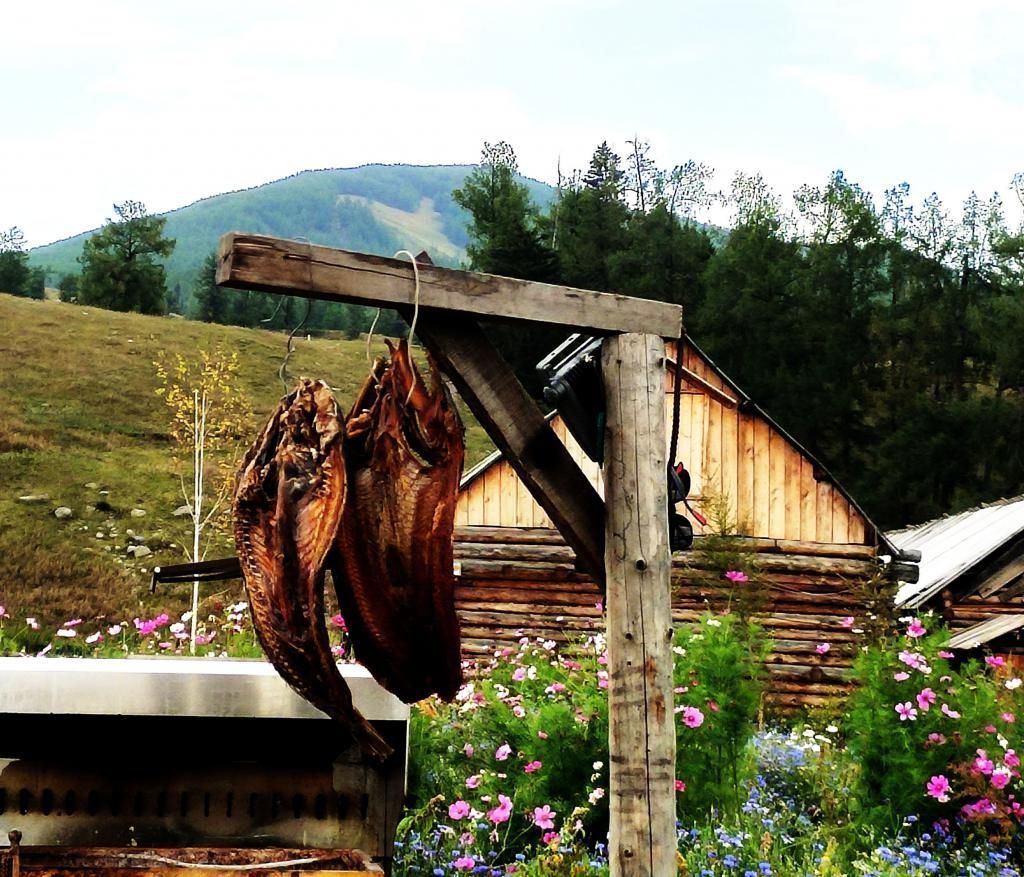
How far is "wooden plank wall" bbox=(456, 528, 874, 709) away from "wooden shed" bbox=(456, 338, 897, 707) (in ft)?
0.05

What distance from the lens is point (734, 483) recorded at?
16609 mm

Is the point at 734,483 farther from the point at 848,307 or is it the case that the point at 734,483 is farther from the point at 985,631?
the point at 848,307

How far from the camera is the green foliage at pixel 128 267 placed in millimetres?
54094

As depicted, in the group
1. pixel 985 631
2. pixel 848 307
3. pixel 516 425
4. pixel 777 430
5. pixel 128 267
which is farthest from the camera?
pixel 128 267

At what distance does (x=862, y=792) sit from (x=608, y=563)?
142 inches

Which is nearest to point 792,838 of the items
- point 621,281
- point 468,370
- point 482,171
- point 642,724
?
point 642,724

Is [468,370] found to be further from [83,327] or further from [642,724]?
[83,327]

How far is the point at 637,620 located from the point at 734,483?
12847 millimetres

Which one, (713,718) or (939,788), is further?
(939,788)

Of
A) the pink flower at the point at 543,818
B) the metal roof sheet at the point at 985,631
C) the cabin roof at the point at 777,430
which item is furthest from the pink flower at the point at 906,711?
the metal roof sheet at the point at 985,631

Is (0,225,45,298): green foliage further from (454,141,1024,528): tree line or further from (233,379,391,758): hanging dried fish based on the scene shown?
(233,379,391,758): hanging dried fish

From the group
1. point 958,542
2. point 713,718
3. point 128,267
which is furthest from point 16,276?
point 713,718

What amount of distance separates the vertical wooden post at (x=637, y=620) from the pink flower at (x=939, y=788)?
9.99 feet

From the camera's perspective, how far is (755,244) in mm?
40969
